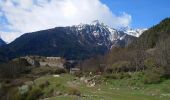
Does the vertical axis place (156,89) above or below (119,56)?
below

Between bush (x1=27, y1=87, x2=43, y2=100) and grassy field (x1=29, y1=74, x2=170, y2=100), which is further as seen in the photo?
bush (x1=27, y1=87, x2=43, y2=100)

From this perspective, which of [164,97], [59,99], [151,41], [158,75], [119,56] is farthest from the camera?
[151,41]

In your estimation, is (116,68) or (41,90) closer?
(41,90)

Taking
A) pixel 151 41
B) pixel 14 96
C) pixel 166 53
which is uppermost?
pixel 151 41

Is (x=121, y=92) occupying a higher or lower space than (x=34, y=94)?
higher

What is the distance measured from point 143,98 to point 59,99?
32.1 ft

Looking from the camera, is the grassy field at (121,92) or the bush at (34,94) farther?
the bush at (34,94)

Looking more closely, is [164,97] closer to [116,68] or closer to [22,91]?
[22,91]

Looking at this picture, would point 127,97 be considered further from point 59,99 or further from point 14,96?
point 14,96

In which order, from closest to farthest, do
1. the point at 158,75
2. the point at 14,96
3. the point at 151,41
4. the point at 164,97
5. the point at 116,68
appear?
the point at 164,97 → the point at 158,75 → the point at 14,96 → the point at 116,68 → the point at 151,41

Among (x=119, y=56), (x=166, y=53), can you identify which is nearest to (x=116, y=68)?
(x=119, y=56)

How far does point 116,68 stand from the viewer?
109 meters

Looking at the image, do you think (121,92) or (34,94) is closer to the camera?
(121,92)

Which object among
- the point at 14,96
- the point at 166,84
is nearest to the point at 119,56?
the point at 14,96
